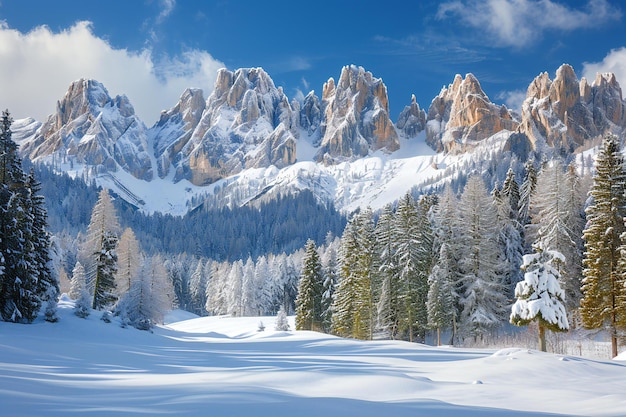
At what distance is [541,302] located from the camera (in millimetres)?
23000

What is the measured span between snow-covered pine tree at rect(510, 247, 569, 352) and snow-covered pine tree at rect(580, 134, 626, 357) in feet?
11.7

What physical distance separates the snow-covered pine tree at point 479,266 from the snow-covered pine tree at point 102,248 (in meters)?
28.0

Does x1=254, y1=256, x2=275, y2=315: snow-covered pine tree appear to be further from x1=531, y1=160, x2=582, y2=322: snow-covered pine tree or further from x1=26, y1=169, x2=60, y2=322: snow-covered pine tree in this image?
x1=531, y1=160, x2=582, y2=322: snow-covered pine tree

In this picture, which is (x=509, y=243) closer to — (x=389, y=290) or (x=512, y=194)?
(x=512, y=194)

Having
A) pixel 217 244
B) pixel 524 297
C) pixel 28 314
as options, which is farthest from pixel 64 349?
pixel 217 244

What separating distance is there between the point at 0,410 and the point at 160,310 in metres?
39.9

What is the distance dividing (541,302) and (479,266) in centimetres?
→ 1223

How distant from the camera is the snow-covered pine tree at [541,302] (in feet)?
74.9

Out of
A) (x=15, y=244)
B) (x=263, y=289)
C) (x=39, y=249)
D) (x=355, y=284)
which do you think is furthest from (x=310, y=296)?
(x=263, y=289)

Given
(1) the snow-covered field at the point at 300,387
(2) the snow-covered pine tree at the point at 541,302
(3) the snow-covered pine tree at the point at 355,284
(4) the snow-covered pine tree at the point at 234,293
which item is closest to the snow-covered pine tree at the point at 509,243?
(3) the snow-covered pine tree at the point at 355,284

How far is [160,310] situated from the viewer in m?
43.4

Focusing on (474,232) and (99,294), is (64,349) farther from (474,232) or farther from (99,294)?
(474,232)

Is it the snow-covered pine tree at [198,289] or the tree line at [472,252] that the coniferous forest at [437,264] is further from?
the snow-covered pine tree at [198,289]

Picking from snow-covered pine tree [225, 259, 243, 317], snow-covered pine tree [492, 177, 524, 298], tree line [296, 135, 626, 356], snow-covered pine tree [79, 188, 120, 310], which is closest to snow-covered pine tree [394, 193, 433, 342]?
tree line [296, 135, 626, 356]
